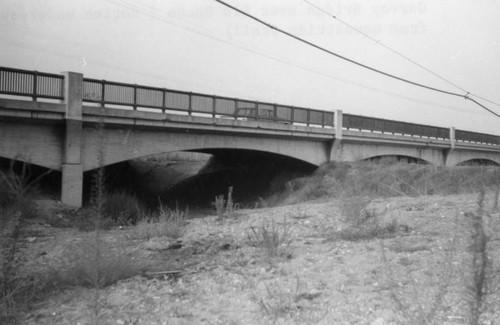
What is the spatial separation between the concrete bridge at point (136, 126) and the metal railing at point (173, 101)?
0.03 metres

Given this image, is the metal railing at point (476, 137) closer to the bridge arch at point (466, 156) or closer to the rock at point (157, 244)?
the bridge arch at point (466, 156)

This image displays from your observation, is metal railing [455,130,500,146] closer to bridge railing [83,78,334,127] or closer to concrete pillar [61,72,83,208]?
bridge railing [83,78,334,127]

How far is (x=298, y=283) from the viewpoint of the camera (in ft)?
11.3

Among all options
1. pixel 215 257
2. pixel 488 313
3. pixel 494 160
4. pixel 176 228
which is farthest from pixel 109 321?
pixel 494 160

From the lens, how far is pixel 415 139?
29062 millimetres

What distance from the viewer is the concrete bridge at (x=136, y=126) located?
12.1m

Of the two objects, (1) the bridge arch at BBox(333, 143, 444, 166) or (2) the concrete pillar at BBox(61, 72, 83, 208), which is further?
(1) the bridge arch at BBox(333, 143, 444, 166)

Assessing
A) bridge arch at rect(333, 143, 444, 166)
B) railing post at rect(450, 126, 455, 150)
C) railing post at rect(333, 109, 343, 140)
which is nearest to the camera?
railing post at rect(333, 109, 343, 140)

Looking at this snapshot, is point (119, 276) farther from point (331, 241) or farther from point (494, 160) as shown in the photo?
point (494, 160)

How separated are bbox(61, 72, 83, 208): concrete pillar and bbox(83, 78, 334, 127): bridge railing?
584 millimetres

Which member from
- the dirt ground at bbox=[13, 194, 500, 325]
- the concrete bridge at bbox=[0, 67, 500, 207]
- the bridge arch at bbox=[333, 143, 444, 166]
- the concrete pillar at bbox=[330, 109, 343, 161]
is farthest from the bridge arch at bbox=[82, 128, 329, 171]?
the dirt ground at bbox=[13, 194, 500, 325]

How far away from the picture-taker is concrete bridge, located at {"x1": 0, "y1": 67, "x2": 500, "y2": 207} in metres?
12.1

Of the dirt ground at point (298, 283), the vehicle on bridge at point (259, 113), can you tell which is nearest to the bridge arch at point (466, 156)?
the vehicle on bridge at point (259, 113)

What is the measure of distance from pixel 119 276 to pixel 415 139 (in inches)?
1123
